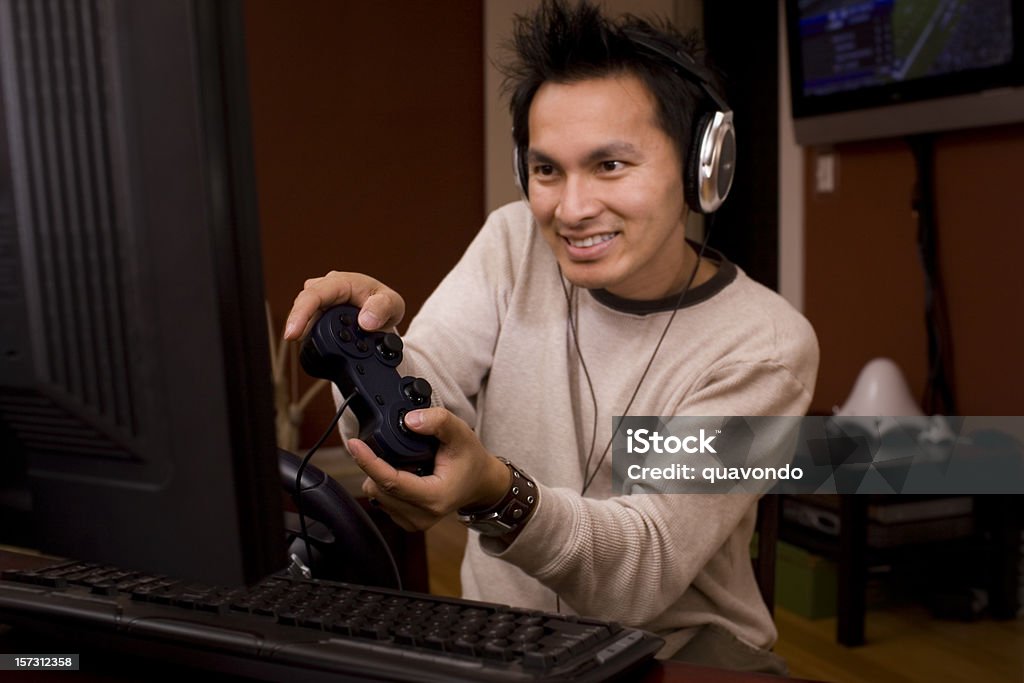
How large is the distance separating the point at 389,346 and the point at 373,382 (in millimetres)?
26

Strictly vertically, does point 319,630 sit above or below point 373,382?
below

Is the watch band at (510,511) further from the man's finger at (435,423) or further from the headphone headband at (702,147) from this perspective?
the headphone headband at (702,147)

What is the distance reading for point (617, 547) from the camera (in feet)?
2.44

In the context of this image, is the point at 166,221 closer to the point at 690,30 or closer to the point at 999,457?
the point at 690,30

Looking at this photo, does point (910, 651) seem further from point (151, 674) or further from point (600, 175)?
point (151, 674)

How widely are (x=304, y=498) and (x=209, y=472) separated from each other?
282 mm

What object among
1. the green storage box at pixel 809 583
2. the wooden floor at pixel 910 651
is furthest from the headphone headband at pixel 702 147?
the green storage box at pixel 809 583

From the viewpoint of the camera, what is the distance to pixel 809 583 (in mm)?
2070

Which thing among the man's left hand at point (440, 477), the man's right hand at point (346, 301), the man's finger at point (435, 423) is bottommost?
the man's left hand at point (440, 477)

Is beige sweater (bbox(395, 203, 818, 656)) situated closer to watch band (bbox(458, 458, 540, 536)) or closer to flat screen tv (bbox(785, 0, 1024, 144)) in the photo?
watch band (bbox(458, 458, 540, 536))

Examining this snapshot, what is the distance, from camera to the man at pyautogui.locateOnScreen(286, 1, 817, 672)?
2.73 feet

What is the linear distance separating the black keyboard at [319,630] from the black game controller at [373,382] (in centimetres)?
9

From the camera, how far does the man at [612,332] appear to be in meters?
0.83

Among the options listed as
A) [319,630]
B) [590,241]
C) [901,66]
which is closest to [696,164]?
[590,241]
